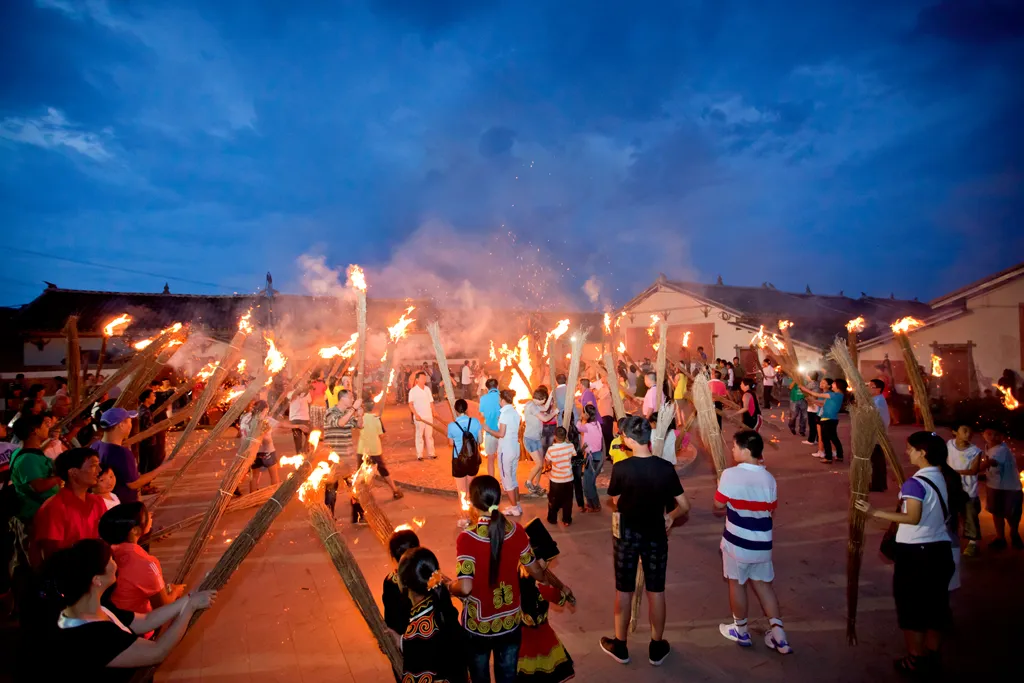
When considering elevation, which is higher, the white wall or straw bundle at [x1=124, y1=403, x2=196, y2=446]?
the white wall

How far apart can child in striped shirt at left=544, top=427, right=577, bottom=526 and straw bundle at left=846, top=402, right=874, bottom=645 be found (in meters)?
3.22

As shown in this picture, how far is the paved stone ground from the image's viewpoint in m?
4.16

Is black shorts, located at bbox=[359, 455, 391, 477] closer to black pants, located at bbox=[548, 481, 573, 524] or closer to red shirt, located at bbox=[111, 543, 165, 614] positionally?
black pants, located at bbox=[548, 481, 573, 524]

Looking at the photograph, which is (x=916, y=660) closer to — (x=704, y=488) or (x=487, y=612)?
(x=487, y=612)

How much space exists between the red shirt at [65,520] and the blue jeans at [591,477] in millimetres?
5863

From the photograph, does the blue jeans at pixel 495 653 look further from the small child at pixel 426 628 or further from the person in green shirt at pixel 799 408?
the person in green shirt at pixel 799 408

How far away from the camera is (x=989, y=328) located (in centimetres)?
1596

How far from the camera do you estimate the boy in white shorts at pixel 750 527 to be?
4.09 metres

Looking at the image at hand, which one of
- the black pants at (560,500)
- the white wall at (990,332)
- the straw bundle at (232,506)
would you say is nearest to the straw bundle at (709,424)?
the black pants at (560,500)

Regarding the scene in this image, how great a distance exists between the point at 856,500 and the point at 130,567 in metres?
5.43

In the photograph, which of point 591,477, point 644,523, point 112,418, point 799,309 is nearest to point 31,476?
point 112,418

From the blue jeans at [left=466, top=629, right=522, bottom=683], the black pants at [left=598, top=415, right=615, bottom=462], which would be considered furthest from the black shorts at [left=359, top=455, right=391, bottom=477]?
the blue jeans at [left=466, top=629, right=522, bottom=683]

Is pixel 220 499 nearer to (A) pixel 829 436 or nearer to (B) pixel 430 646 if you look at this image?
(B) pixel 430 646

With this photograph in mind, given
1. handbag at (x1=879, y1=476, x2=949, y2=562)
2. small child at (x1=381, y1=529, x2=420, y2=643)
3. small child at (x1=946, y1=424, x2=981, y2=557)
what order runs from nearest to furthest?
small child at (x1=381, y1=529, x2=420, y2=643) → handbag at (x1=879, y1=476, x2=949, y2=562) → small child at (x1=946, y1=424, x2=981, y2=557)
